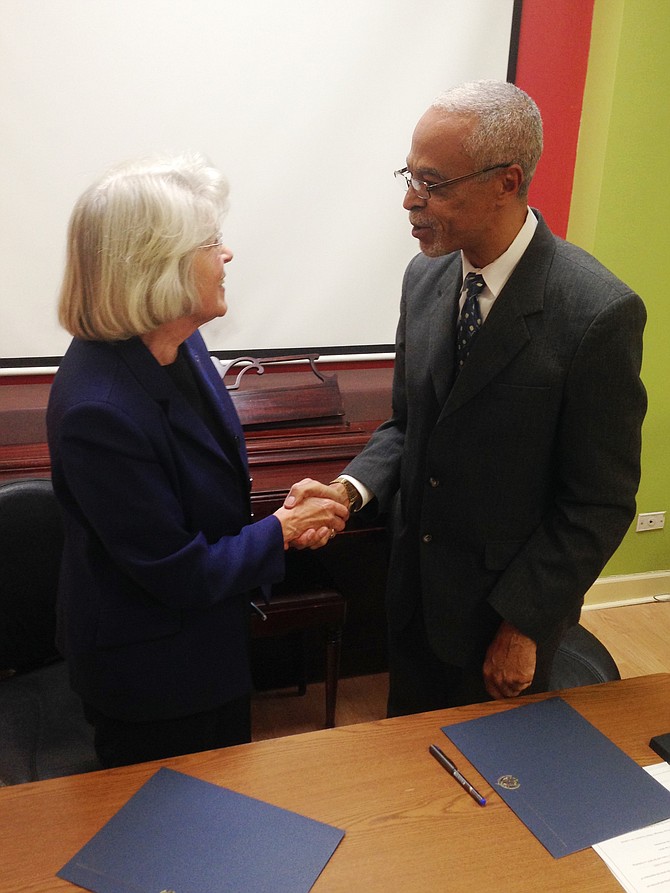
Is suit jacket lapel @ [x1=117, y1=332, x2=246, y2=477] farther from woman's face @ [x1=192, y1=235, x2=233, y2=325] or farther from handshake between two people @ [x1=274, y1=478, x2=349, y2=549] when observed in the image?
handshake between two people @ [x1=274, y1=478, x2=349, y2=549]

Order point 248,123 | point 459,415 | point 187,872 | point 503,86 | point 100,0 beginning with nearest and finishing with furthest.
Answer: point 187,872 < point 503,86 < point 459,415 < point 100,0 < point 248,123

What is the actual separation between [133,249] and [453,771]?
0.98m

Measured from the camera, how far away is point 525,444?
1.50 m

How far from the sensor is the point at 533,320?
1.47 meters

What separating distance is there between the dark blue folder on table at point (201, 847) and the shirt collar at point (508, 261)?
101 centimetres

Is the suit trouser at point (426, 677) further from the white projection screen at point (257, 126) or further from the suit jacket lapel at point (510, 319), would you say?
the white projection screen at point (257, 126)

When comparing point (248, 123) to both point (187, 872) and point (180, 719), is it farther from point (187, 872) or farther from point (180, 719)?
point (187, 872)

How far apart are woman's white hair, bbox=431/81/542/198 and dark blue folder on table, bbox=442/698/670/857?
993 mm

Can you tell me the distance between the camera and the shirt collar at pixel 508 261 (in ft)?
4.98

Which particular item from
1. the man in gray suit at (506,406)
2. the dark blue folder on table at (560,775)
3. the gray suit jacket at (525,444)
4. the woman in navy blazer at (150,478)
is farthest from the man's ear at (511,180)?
the dark blue folder on table at (560,775)

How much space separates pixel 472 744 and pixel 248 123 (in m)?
2.02

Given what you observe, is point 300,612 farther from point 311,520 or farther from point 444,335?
point 444,335

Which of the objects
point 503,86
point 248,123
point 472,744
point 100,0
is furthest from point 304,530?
point 100,0

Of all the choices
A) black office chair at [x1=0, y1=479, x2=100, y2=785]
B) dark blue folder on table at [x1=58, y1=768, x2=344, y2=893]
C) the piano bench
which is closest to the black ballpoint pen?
dark blue folder on table at [x1=58, y1=768, x2=344, y2=893]
